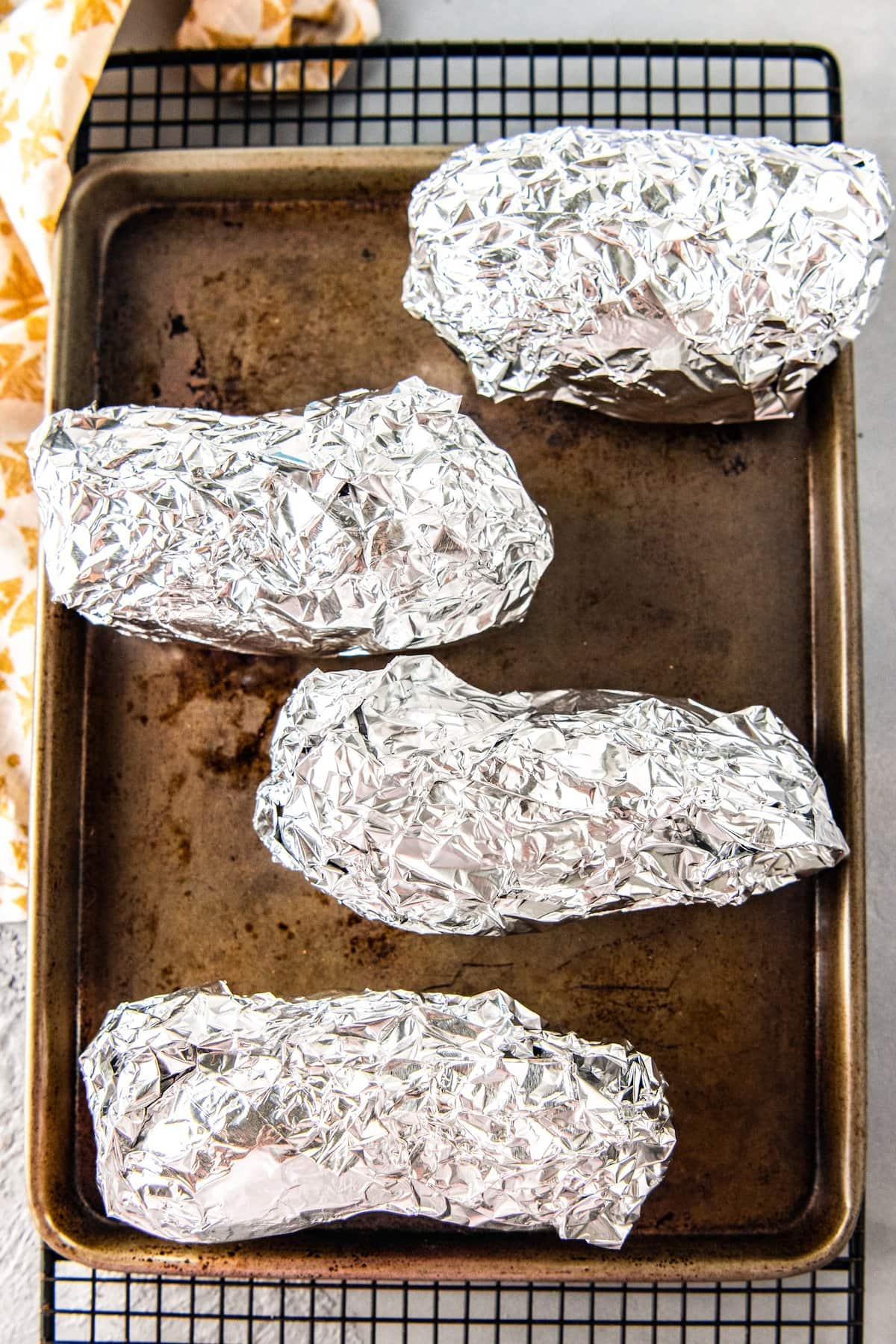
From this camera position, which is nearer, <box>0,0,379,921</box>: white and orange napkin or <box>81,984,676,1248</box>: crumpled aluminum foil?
<box>81,984,676,1248</box>: crumpled aluminum foil

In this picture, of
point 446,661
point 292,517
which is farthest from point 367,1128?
point 292,517

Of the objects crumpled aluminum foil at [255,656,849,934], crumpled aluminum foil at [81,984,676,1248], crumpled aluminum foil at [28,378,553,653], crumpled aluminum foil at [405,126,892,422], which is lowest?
crumpled aluminum foil at [81,984,676,1248]

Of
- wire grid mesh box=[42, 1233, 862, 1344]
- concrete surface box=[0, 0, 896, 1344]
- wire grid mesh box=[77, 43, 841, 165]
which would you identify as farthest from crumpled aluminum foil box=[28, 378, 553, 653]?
wire grid mesh box=[42, 1233, 862, 1344]

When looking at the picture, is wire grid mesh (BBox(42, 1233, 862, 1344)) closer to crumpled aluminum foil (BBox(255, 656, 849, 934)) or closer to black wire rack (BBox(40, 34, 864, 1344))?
black wire rack (BBox(40, 34, 864, 1344))

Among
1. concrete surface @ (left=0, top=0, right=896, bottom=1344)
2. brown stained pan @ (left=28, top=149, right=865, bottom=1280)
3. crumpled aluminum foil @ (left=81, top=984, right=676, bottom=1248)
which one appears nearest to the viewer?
crumpled aluminum foil @ (left=81, top=984, right=676, bottom=1248)

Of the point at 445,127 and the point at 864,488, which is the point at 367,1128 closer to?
the point at 864,488

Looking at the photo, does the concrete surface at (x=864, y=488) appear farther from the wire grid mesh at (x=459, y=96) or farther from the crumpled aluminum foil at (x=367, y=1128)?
the crumpled aluminum foil at (x=367, y=1128)

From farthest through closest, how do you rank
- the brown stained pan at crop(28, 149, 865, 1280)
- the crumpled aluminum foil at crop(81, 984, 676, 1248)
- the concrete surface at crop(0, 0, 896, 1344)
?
1. the concrete surface at crop(0, 0, 896, 1344)
2. the brown stained pan at crop(28, 149, 865, 1280)
3. the crumpled aluminum foil at crop(81, 984, 676, 1248)

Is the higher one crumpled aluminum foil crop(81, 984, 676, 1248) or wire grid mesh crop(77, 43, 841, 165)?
wire grid mesh crop(77, 43, 841, 165)
